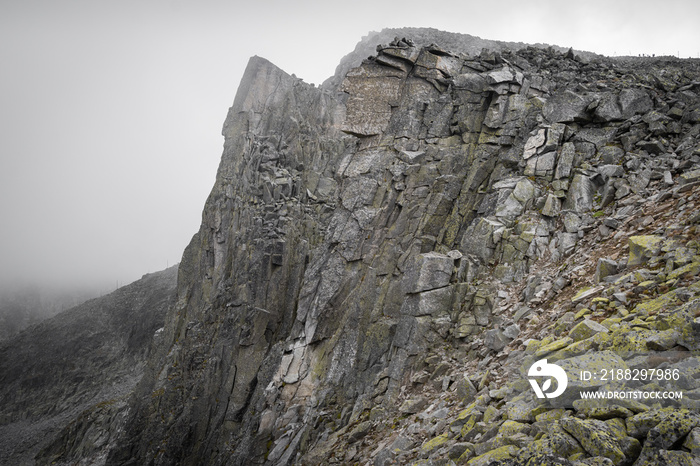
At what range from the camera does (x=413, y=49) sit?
2261cm

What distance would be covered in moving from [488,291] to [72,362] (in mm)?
88475

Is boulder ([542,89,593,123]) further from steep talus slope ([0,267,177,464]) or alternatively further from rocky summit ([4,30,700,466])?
steep talus slope ([0,267,177,464])

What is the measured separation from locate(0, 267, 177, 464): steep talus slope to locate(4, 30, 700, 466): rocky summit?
4175cm

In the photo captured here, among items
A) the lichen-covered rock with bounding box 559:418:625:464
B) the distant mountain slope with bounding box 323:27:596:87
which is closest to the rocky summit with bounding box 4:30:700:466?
the lichen-covered rock with bounding box 559:418:625:464

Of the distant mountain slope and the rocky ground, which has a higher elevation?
the distant mountain slope

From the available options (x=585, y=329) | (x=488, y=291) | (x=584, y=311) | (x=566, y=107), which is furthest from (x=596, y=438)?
(x=566, y=107)

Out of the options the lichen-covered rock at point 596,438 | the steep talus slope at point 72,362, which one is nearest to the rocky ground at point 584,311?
the lichen-covered rock at point 596,438

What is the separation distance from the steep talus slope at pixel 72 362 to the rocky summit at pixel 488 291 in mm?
41746

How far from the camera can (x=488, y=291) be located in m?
15.2

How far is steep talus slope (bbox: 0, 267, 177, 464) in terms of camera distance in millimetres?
60281

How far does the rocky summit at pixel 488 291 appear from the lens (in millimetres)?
7559

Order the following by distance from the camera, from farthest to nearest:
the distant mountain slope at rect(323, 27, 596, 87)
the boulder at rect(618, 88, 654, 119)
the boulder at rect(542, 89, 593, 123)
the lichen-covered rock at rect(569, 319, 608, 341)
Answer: the distant mountain slope at rect(323, 27, 596, 87) < the boulder at rect(542, 89, 593, 123) < the boulder at rect(618, 88, 654, 119) < the lichen-covered rock at rect(569, 319, 608, 341)

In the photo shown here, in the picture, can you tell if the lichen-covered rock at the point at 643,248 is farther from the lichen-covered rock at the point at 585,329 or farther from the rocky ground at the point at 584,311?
the lichen-covered rock at the point at 585,329

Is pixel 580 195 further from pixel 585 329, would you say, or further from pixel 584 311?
pixel 585 329
